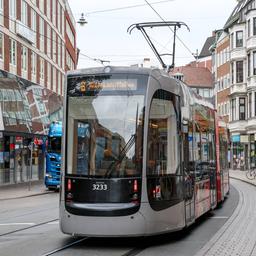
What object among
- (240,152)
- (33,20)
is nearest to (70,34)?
(240,152)

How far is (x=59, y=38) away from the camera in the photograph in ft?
188

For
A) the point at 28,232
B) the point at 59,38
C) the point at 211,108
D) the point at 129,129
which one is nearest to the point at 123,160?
the point at 129,129

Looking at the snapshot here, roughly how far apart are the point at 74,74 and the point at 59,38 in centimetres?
4677

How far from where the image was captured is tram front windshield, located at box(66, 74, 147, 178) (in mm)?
10789

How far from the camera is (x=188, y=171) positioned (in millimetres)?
12516

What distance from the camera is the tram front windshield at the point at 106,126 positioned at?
35.4 ft

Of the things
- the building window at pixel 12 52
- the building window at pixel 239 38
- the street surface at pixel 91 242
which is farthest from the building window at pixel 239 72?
the street surface at pixel 91 242

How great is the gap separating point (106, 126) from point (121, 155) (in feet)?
1.97

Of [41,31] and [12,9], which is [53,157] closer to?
[12,9]

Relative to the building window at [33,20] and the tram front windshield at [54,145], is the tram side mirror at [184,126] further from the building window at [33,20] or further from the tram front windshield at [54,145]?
the building window at [33,20]

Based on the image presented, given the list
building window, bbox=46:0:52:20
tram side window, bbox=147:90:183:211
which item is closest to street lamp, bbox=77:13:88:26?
building window, bbox=46:0:52:20

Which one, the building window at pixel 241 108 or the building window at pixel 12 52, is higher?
the building window at pixel 12 52

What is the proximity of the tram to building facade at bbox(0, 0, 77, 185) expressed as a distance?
71.4 feet

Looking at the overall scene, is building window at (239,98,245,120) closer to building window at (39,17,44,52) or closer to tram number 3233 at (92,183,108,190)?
building window at (39,17,44,52)
